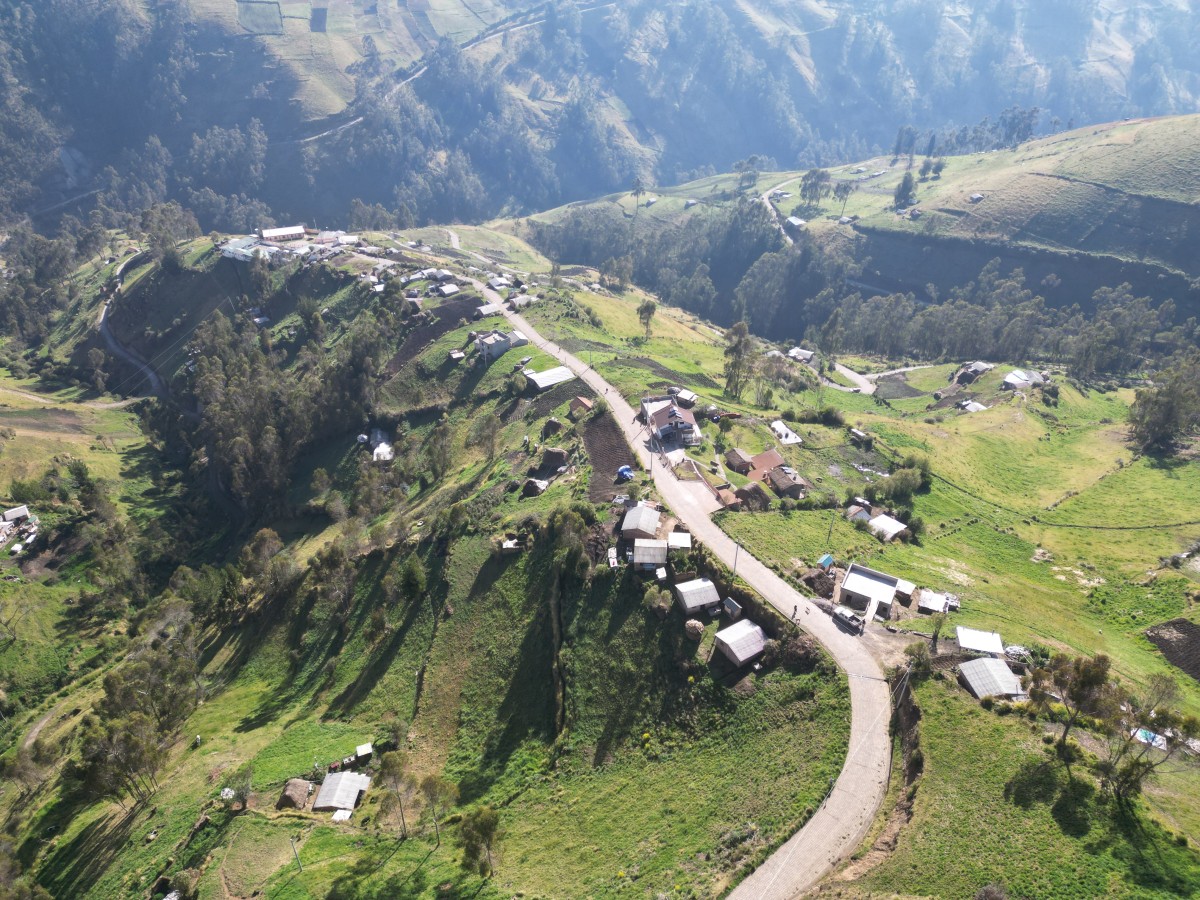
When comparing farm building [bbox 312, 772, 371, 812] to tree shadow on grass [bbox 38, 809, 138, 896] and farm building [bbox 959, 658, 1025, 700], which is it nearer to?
tree shadow on grass [bbox 38, 809, 138, 896]

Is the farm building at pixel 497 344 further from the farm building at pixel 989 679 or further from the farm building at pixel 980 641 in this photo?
the farm building at pixel 989 679

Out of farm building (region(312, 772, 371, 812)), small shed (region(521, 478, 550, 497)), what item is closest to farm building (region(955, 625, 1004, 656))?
small shed (region(521, 478, 550, 497))

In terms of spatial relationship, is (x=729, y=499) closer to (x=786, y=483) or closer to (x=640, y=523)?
(x=786, y=483)

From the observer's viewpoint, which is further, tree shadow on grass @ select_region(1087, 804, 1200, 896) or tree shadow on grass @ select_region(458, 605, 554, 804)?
tree shadow on grass @ select_region(458, 605, 554, 804)

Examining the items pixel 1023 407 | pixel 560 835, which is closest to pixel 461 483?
pixel 560 835

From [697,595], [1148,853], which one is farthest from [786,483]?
[1148,853]

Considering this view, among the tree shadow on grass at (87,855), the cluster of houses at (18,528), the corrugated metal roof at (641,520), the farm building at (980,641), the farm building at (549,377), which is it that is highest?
the farm building at (549,377)

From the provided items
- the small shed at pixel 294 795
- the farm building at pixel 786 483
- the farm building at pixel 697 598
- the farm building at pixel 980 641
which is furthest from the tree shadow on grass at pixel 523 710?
the farm building at pixel 980 641

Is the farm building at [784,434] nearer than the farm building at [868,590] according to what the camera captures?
No

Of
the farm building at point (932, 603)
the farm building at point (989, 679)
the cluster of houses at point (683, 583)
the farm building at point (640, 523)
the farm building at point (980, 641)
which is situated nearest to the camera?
the farm building at point (989, 679)
